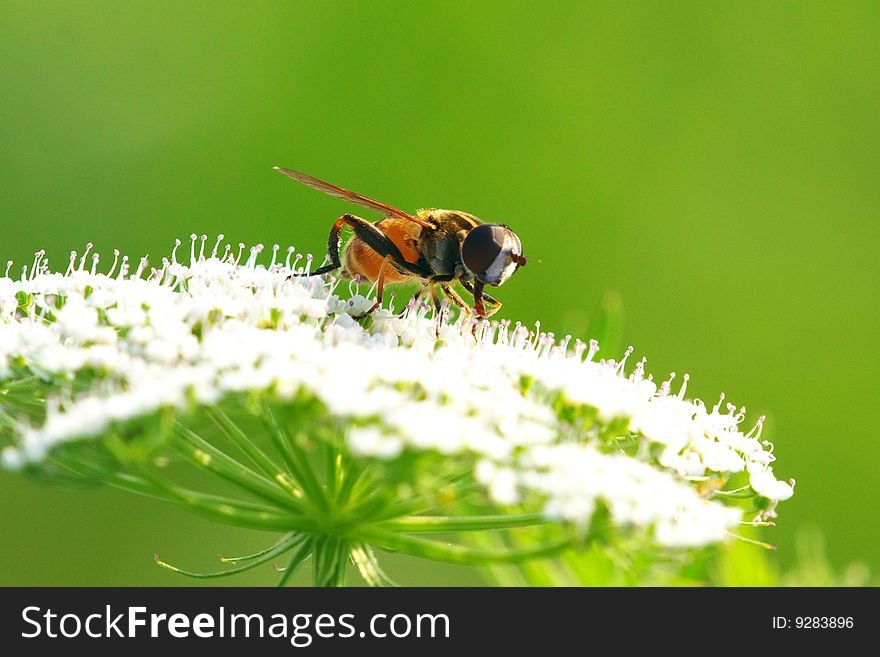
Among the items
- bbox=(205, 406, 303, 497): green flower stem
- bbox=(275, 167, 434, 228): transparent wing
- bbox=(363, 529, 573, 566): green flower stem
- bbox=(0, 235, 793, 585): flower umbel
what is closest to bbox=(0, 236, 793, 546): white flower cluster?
bbox=(0, 235, 793, 585): flower umbel

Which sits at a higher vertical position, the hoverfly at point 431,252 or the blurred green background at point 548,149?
the blurred green background at point 548,149

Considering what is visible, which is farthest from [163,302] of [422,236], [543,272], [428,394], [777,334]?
[777,334]

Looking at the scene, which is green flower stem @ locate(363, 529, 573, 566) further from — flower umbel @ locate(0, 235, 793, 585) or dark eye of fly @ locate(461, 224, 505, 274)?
dark eye of fly @ locate(461, 224, 505, 274)

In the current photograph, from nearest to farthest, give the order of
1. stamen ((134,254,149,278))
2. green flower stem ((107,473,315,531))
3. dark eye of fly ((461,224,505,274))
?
green flower stem ((107,473,315,531))
stamen ((134,254,149,278))
dark eye of fly ((461,224,505,274))

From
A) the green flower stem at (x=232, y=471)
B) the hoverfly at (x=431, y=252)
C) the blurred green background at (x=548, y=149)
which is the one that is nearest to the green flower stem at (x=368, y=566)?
the green flower stem at (x=232, y=471)

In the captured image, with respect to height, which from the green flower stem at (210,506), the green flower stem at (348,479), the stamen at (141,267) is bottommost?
the green flower stem at (210,506)

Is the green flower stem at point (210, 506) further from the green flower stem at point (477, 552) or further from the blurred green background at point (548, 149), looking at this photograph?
the blurred green background at point (548, 149)

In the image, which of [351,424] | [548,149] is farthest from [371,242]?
[548,149]

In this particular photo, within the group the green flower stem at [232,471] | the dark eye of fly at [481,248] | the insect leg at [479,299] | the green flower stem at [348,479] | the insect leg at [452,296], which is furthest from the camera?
the insect leg at [452,296]
